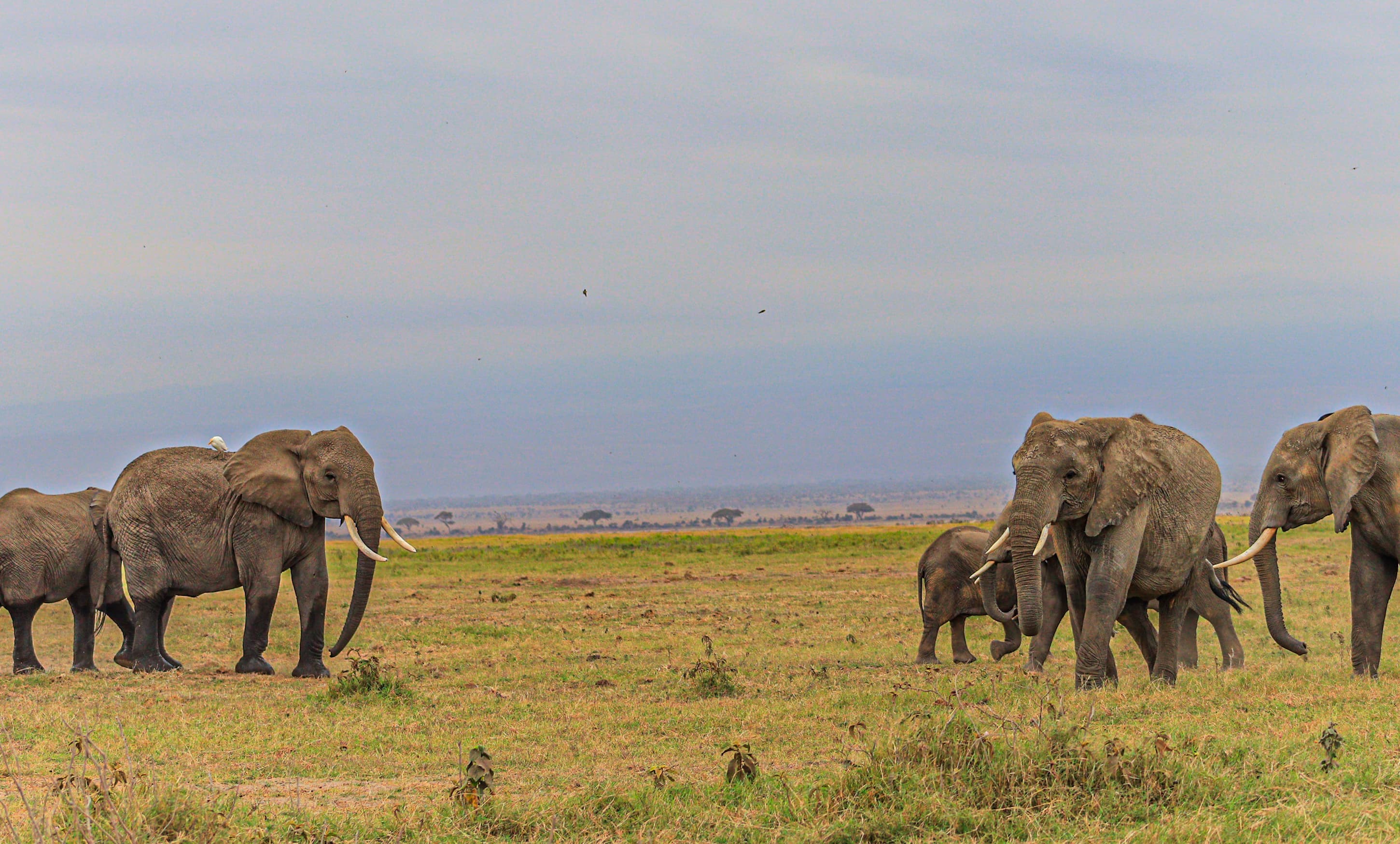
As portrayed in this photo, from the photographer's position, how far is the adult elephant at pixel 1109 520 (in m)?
12.0

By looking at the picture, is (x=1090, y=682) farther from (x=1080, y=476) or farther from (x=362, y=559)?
(x=362, y=559)

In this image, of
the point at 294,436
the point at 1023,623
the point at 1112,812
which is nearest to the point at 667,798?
the point at 1112,812

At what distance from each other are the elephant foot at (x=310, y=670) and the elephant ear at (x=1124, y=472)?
9.63 metres

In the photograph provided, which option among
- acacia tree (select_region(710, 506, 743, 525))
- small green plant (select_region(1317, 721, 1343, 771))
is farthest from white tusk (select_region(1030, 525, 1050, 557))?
acacia tree (select_region(710, 506, 743, 525))

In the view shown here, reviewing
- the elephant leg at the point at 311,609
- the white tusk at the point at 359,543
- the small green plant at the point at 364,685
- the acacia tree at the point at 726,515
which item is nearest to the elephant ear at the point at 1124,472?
the small green plant at the point at 364,685

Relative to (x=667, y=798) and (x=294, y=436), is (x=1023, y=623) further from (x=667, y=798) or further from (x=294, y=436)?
(x=294, y=436)

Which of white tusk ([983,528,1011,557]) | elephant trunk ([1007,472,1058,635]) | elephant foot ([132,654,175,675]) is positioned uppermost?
elephant trunk ([1007,472,1058,635])

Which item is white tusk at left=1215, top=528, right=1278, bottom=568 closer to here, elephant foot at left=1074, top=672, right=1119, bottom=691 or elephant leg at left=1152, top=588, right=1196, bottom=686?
elephant leg at left=1152, top=588, right=1196, bottom=686

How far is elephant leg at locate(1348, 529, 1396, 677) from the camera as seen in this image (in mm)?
13391

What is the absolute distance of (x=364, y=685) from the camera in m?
13.2

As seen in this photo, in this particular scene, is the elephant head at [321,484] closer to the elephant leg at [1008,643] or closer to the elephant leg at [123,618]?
the elephant leg at [123,618]

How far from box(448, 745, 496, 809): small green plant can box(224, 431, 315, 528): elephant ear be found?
8.87 m

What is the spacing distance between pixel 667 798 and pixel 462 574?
32.1 meters

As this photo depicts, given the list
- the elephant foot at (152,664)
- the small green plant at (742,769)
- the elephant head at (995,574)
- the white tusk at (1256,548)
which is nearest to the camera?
the small green plant at (742,769)
